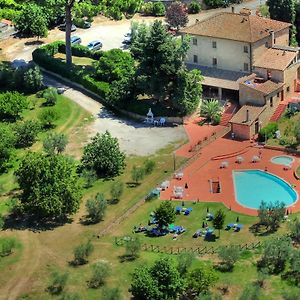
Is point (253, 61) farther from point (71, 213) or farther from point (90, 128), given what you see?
point (71, 213)

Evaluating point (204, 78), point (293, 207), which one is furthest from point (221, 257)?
point (204, 78)

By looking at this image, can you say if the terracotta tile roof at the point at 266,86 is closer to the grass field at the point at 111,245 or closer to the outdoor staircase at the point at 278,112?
the outdoor staircase at the point at 278,112

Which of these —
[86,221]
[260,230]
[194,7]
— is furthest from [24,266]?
[194,7]

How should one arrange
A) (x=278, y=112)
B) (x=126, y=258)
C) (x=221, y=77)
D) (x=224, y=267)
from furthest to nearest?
(x=221, y=77) → (x=278, y=112) → (x=126, y=258) → (x=224, y=267)

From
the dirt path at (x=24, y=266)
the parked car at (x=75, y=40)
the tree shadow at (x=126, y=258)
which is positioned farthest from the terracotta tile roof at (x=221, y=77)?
the dirt path at (x=24, y=266)

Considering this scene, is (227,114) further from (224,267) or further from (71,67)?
(224,267)

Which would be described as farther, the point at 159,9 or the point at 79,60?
the point at 159,9

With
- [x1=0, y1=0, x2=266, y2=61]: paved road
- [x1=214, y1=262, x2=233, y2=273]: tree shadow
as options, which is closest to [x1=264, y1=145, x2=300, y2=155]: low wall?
[x1=214, y1=262, x2=233, y2=273]: tree shadow
